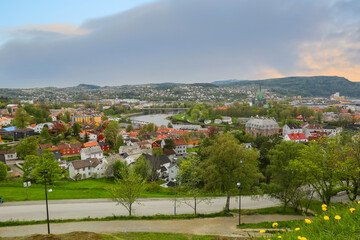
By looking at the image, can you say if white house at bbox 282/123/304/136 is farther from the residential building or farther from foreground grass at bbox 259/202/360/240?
foreground grass at bbox 259/202/360/240

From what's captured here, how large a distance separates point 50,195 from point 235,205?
1490 centimetres

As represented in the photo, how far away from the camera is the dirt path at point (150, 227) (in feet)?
38.9

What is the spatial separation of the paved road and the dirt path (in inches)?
80.6

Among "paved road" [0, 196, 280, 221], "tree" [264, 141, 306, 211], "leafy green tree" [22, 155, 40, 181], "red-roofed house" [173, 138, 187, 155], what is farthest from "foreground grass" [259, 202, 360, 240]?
"red-roofed house" [173, 138, 187, 155]

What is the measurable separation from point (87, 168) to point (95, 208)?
49.9ft

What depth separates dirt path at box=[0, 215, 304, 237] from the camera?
11859 millimetres

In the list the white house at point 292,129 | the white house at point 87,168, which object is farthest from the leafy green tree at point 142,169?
the white house at point 292,129

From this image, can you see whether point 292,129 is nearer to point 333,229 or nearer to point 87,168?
point 87,168

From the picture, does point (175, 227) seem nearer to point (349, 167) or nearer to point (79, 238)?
point (79, 238)

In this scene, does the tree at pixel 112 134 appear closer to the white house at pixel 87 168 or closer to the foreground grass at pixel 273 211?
the white house at pixel 87 168

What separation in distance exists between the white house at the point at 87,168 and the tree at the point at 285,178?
74.0 feet

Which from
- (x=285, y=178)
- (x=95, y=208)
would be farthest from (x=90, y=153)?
(x=285, y=178)

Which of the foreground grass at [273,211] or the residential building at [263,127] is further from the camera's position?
the residential building at [263,127]

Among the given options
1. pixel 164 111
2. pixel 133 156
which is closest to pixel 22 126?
pixel 133 156
